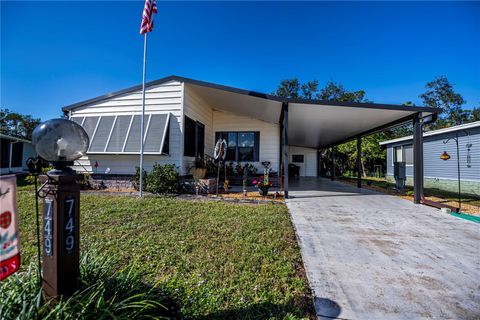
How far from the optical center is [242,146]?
1076 centimetres

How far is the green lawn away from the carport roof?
3.45 meters

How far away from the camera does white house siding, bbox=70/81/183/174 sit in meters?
7.53

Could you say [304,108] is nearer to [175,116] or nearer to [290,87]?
[175,116]

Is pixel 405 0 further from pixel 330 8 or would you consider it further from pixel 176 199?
pixel 176 199

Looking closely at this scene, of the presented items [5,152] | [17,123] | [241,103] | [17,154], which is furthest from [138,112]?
[17,123]

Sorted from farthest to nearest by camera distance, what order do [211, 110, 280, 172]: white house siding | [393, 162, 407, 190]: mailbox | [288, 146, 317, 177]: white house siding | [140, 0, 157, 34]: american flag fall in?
[288, 146, 317, 177]: white house siding < [211, 110, 280, 172]: white house siding < [393, 162, 407, 190]: mailbox < [140, 0, 157, 34]: american flag

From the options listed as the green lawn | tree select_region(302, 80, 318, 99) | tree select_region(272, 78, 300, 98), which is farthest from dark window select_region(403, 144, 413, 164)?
tree select_region(272, 78, 300, 98)

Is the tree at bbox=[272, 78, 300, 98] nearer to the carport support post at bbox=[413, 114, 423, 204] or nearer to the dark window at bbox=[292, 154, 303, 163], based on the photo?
the dark window at bbox=[292, 154, 303, 163]

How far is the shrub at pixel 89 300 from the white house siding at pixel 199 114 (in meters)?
5.93

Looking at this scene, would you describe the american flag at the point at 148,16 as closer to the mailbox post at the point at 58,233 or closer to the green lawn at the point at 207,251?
the green lawn at the point at 207,251

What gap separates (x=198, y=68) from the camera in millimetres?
11359

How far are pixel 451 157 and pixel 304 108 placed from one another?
29.9ft

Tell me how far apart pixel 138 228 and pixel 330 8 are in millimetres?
10032

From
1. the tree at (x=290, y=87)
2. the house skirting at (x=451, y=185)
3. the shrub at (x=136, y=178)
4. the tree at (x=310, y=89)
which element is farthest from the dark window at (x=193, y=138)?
the tree at (x=310, y=89)
